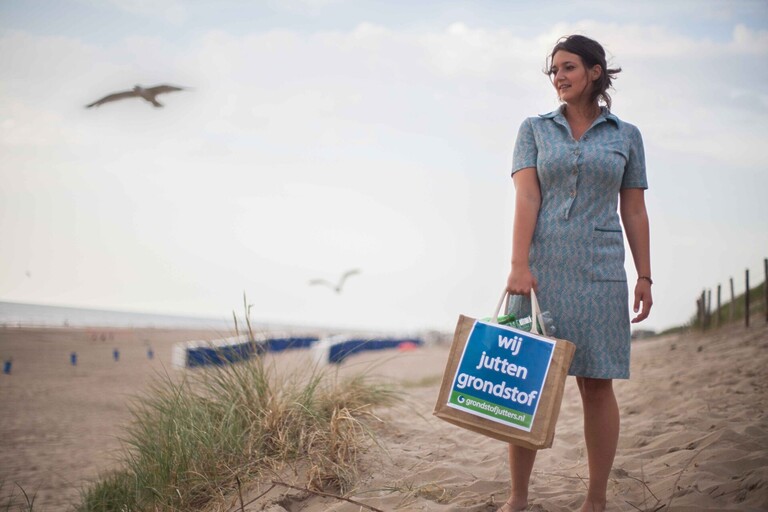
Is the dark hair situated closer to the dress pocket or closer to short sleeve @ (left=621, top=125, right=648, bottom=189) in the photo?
short sleeve @ (left=621, top=125, right=648, bottom=189)

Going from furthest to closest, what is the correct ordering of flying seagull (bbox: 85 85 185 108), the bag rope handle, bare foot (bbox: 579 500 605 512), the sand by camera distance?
1. flying seagull (bbox: 85 85 185 108)
2. the sand
3. bare foot (bbox: 579 500 605 512)
4. the bag rope handle

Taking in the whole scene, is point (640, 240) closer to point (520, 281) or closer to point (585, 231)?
point (585, 231)

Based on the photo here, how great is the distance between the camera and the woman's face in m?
2.16

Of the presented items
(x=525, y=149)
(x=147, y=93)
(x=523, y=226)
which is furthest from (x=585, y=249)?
(x=147, y=93)

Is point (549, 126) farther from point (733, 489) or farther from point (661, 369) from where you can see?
point (661, 369)

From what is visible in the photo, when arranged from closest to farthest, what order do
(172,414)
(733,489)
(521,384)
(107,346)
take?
(521,384), (733,489), (172,414), (107,346)

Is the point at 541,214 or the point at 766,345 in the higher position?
the point at 541,214

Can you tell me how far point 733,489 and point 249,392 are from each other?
245cm

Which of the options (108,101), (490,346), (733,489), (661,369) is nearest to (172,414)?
(490,346)

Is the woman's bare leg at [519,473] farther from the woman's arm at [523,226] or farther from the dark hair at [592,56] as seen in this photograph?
the dark hair at [592,56]

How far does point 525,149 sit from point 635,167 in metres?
0.43

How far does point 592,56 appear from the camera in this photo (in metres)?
2.16

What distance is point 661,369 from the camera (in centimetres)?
671

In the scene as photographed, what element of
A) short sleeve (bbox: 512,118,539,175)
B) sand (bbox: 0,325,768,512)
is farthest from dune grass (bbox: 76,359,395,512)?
short sleeve (bbox: 512,118,539,175)
